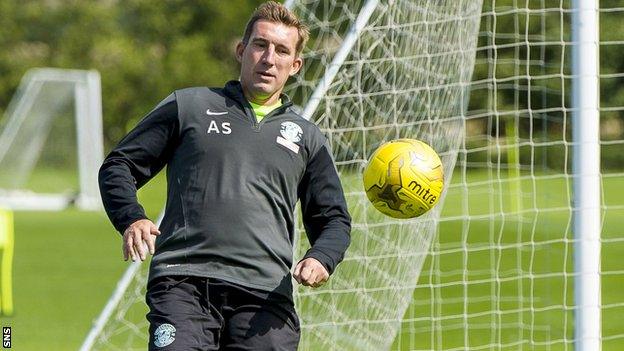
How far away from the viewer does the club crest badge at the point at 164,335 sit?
4.46 metres

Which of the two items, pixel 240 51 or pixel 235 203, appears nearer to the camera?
pixel 235 203

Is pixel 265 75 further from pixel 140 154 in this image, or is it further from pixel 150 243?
pixel 150 243

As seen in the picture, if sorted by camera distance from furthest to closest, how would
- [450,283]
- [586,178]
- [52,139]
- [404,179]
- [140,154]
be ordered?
[52,139]
[450,283]
[586,178]
[404,179]
[140,154]

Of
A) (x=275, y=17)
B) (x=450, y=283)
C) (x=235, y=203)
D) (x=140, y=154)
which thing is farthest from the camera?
(x=450, y=283)

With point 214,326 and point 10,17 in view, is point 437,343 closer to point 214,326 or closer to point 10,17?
point 214,326

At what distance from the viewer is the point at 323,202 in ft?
15.9

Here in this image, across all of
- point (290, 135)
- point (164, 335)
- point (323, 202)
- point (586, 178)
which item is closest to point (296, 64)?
point (290, 135)

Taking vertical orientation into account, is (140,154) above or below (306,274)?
above

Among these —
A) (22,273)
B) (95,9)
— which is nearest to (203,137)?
(22,273)

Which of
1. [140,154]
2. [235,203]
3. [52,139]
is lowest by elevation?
[52,139]

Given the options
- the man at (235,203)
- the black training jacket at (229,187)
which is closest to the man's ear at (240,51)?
the man at (235,203)

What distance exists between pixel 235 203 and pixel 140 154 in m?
0.40

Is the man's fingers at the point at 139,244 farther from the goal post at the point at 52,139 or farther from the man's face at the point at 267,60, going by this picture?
the goal post at the point at 52,139

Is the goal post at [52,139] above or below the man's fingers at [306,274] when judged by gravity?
below
